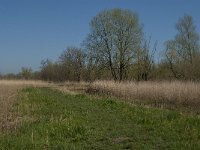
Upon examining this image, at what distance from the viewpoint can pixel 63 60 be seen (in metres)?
85.6

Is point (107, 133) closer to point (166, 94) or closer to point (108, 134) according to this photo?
point (108, 134)

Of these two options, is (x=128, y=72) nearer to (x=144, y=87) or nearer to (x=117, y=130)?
(x=144, y=87)

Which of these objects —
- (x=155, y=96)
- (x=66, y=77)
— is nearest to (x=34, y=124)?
(x=155, y=96)

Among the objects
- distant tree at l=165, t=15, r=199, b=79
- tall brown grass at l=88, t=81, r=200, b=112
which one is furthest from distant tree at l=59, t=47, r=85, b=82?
tall brown grass at l=88, t=81, r=200, b=112

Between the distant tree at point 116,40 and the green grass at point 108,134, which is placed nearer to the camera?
the green grass at point 108,134

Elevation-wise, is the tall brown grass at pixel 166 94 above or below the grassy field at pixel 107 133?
above

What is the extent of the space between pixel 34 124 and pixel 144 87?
15.3 m

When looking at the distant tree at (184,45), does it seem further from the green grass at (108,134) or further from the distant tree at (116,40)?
the green grass at (108,134)

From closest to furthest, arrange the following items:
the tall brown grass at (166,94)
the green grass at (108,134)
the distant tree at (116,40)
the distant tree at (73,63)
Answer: the green grass at (108,134) → the tall brown grass at (166,94) → the distant tree at (116,40) → the distant tree at (73,63)

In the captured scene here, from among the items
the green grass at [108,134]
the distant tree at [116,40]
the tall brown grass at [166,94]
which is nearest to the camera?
the green grass at [108,134]

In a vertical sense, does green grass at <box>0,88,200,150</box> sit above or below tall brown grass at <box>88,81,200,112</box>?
below

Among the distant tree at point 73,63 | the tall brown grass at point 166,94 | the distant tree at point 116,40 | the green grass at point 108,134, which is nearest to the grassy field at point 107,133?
the green grass at point 108,134

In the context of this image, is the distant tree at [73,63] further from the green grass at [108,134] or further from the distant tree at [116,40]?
the green grass at [108,134]

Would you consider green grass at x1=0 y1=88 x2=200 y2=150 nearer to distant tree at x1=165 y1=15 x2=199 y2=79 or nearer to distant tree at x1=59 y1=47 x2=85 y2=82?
distant tree at x1=165 y1=15 x2=199 y2=79
